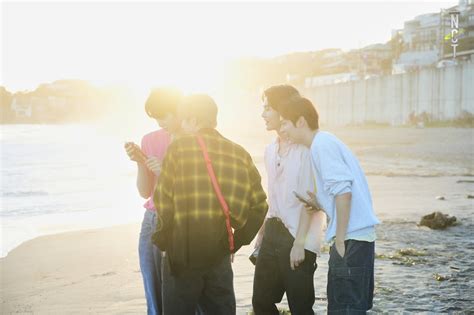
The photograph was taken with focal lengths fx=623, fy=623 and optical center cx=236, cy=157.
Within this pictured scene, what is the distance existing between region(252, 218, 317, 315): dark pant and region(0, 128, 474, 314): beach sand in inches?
47.1

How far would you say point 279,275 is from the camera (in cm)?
396

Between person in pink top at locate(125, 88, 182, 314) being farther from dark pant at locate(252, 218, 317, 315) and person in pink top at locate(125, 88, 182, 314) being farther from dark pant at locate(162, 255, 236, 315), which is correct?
dark pant at locate(252, 218, 317, 315)

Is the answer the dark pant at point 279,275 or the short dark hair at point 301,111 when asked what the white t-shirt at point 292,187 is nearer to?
the dark pant at point 279,275

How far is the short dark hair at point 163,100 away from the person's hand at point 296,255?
3.87 ft

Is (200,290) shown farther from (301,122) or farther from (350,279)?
(301,122)

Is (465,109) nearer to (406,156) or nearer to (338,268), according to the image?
(406,156)

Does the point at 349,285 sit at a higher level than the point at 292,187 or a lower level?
lower

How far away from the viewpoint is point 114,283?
21.7ft

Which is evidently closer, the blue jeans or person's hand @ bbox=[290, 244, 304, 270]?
person's hand @ bbox=[290, 244, 304, 270]

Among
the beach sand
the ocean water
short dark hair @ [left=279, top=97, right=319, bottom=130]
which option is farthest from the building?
short dark hair @ [left=279, top=97, right=319, bottom=130]

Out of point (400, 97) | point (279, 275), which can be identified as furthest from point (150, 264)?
point (400, 97)

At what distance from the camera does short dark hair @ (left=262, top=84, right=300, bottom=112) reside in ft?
12.2

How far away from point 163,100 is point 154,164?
1.56 ft

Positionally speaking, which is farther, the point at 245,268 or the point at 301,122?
the point at 245,268
